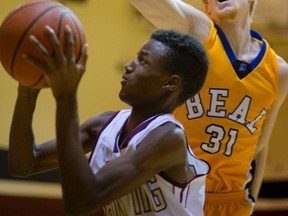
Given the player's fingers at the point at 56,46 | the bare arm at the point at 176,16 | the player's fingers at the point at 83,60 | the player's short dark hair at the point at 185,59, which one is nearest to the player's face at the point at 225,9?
the bare arm at the point at 176,16

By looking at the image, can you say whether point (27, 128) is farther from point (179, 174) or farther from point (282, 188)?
point (282, 188)

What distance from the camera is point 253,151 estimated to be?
333 centimetres

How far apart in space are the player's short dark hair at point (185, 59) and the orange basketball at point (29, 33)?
0.43 meters

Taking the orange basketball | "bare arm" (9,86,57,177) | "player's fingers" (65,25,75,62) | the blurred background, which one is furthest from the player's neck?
the blurred background

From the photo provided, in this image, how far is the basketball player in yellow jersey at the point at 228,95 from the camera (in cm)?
308

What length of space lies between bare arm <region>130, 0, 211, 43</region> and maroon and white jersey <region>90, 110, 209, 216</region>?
73cm

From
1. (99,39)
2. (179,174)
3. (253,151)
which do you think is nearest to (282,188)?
(99,39)

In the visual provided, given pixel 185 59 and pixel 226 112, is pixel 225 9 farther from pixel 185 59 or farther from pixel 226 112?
pixel 185 59

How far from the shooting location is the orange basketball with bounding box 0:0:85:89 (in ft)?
6.85

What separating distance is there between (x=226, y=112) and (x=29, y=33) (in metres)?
1.32

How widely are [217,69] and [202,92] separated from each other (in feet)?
0.45

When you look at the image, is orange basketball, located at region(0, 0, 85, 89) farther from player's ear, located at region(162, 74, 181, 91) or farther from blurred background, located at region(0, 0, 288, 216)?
blurred background, located at region(0, 0, 288, 216)

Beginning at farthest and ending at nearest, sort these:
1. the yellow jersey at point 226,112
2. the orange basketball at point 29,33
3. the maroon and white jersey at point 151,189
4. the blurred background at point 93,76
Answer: the blurred background at point 93,76
the yellow jersey at point 226,112
the maroon and white jersey at point 151,189
the orange basketball at point 29,33

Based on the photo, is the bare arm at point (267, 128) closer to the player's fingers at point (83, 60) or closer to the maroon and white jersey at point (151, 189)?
the maroon and white jersey at point (151, 189)
